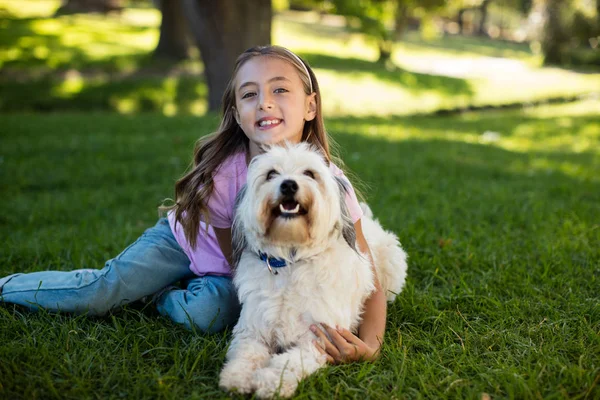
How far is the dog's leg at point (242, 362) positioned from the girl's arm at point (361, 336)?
10.9 inches

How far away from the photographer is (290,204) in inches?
99.3

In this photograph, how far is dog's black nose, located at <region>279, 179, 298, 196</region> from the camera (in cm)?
249

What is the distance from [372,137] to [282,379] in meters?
7.43

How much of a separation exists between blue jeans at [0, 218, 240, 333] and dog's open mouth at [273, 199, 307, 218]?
2.90ft

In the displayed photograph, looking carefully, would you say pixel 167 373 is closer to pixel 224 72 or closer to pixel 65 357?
pixel 65 357

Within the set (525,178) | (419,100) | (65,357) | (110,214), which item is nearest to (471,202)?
(525,178)

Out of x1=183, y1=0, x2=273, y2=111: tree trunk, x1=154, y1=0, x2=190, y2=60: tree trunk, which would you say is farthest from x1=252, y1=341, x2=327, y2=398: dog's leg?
x1=154, y1=0, x2=190, y2=60: tree trunk

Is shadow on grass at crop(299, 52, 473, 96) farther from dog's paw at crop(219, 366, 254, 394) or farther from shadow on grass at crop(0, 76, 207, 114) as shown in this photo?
dog's paw at crop(219, 366, 254, 394)

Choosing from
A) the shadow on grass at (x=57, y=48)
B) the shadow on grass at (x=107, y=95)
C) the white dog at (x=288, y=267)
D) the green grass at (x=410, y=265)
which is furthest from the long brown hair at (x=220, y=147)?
the shadow on grass at (x=57, y=48)

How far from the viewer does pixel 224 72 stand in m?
11.1

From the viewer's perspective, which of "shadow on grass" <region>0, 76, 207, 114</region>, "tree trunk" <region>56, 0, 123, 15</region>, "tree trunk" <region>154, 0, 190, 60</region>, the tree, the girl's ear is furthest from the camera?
the tree

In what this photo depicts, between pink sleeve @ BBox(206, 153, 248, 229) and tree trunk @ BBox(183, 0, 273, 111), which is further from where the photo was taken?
tree trunk @ BBox(183, 0, 273, 111)

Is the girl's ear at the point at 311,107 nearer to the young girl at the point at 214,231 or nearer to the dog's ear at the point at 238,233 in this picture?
the young girl at the point at 214,231

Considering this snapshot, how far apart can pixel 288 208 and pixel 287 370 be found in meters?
0.73
